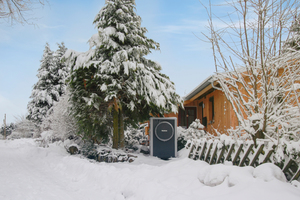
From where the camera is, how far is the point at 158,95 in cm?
1045

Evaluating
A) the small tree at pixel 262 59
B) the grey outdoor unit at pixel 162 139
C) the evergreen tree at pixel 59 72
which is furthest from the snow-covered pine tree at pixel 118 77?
the evergreen tree at pixel 59 72

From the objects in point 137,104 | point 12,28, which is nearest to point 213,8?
point 137,104

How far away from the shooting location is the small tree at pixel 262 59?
15.4ft

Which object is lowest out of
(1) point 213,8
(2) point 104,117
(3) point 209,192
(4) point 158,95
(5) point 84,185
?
(5) point 84,185

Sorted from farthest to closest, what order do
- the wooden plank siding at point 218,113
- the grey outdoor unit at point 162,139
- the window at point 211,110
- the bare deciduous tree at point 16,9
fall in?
the window at point 211,110 < the wooden plank siding at point 218,113 < the grey outdoor unit at point 162,139 < the bare deciduous tree at point 16,9

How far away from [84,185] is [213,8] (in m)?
4.96

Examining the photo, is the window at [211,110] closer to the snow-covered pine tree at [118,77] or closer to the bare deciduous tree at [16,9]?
the snow-covered pine tree at [118,77]

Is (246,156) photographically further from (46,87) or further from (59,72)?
(46,87)

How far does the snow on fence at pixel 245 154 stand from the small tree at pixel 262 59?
298 millimetres

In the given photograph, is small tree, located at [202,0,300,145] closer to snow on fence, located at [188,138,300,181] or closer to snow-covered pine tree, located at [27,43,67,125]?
snow on fence, located at [188,138,300,181]

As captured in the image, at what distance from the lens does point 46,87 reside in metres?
28.7

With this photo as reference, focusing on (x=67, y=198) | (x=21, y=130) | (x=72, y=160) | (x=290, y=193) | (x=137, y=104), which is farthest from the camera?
(x=21, y=130)

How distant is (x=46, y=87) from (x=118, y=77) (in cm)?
2077

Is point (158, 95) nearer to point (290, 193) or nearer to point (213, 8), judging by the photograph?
point (213, 8)
